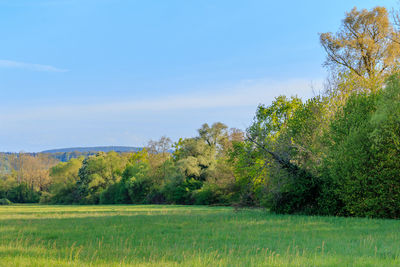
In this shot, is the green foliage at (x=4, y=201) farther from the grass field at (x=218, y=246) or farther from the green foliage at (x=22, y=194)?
the grass field at (x=218, y=246)

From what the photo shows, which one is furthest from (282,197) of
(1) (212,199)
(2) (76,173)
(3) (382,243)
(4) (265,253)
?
(2) (76,173)

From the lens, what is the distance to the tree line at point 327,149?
20562 millimetres

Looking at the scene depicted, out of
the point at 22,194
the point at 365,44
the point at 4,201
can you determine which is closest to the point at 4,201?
the point at 4,201

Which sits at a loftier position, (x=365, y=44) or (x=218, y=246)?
(x=365, y=44)

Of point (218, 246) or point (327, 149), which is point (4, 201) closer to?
point (327, 149)

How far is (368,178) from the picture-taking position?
67.1ft

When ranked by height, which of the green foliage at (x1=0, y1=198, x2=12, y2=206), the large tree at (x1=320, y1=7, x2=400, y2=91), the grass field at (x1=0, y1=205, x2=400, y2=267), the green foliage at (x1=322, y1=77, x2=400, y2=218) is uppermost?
the large tree at (x1=320, y1=7, x2=400, y2=91)

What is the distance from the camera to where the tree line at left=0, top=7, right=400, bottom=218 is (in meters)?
20.6

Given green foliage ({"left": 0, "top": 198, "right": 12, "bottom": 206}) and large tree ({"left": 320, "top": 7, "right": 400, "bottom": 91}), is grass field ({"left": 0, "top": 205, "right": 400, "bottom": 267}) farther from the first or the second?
green foliage ({"left": 0, "top": 198, "right": 12, "bottom": 206})

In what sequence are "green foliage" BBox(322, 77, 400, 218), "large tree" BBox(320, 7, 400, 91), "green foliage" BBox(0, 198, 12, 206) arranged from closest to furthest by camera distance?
"green foliage" BBox(322, 77, 400, 218), "large tree" BBox(320, 7, 400, 91), "green foliage" BBox(0, 198, 12, 206)

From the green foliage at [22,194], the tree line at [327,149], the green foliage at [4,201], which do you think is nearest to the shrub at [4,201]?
the green foliage at [4,201]

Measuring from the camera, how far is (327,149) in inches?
941

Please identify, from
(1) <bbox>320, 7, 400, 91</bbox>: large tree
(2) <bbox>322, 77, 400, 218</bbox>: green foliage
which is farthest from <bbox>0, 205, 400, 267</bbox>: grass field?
(1) <bbox>320, 7, 400, 91</bbox>: large tree

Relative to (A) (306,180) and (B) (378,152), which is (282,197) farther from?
(B) (378,152)
